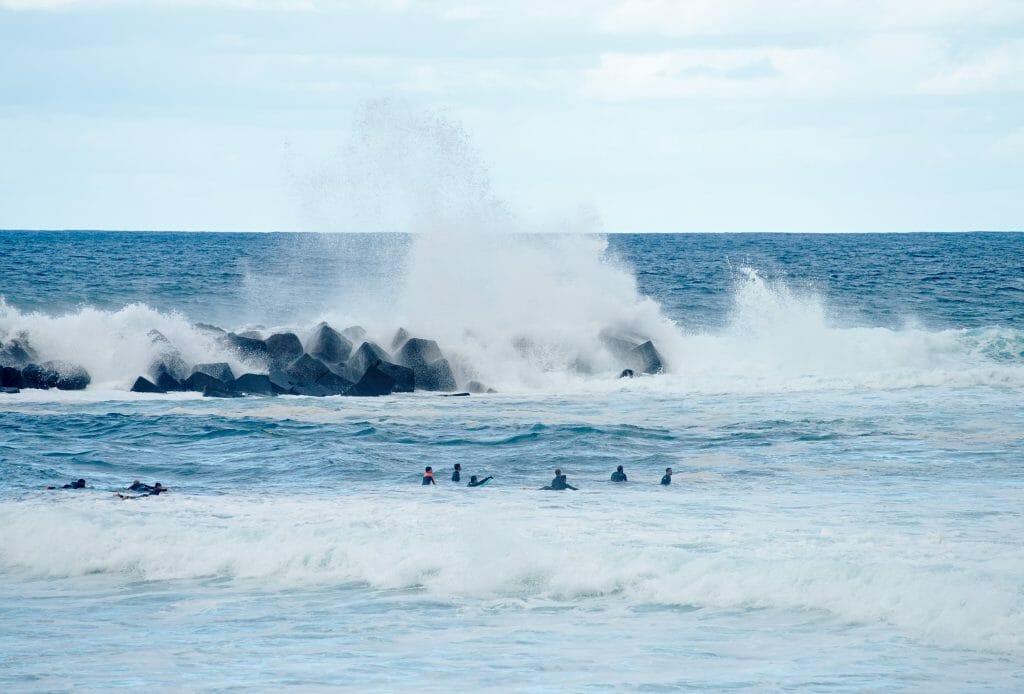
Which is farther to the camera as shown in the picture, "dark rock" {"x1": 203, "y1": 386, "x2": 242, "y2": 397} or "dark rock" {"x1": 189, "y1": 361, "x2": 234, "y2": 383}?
"dark rock" {"x1": 189, "y1": 361, "x2": 234, "y2": 383}

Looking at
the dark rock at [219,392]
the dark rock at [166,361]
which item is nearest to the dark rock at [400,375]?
the dark rock at [219,392]

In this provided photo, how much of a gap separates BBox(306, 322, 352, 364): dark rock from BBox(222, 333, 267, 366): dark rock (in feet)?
3.48

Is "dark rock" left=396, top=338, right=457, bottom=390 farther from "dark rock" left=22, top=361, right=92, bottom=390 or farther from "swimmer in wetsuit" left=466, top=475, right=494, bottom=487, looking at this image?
"swimmer in wetsuit" left=466, top=475, right=494, bottom=487

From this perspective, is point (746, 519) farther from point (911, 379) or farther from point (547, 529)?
point (911, 379)

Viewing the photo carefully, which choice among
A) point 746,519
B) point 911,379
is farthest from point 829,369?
point 746,519

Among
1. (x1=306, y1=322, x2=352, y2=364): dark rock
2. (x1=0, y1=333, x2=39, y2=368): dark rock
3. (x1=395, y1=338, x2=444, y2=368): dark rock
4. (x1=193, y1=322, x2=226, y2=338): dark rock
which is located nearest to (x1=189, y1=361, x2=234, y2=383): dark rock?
(x1=306, y1=322, x2=352, y2=364): dark rock

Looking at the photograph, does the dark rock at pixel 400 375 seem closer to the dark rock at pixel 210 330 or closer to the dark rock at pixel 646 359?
the dark rock at pixel 210 330

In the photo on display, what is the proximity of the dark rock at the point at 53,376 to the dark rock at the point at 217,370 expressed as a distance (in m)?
2.88

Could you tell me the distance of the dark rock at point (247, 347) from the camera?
28188mm

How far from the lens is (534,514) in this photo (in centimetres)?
1493

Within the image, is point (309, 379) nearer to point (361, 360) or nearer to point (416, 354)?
point (361, 360)

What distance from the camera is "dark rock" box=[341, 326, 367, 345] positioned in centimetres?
3115

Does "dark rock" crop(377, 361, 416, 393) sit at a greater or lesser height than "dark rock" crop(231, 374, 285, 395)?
greater

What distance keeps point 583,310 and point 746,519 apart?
19232 mm
